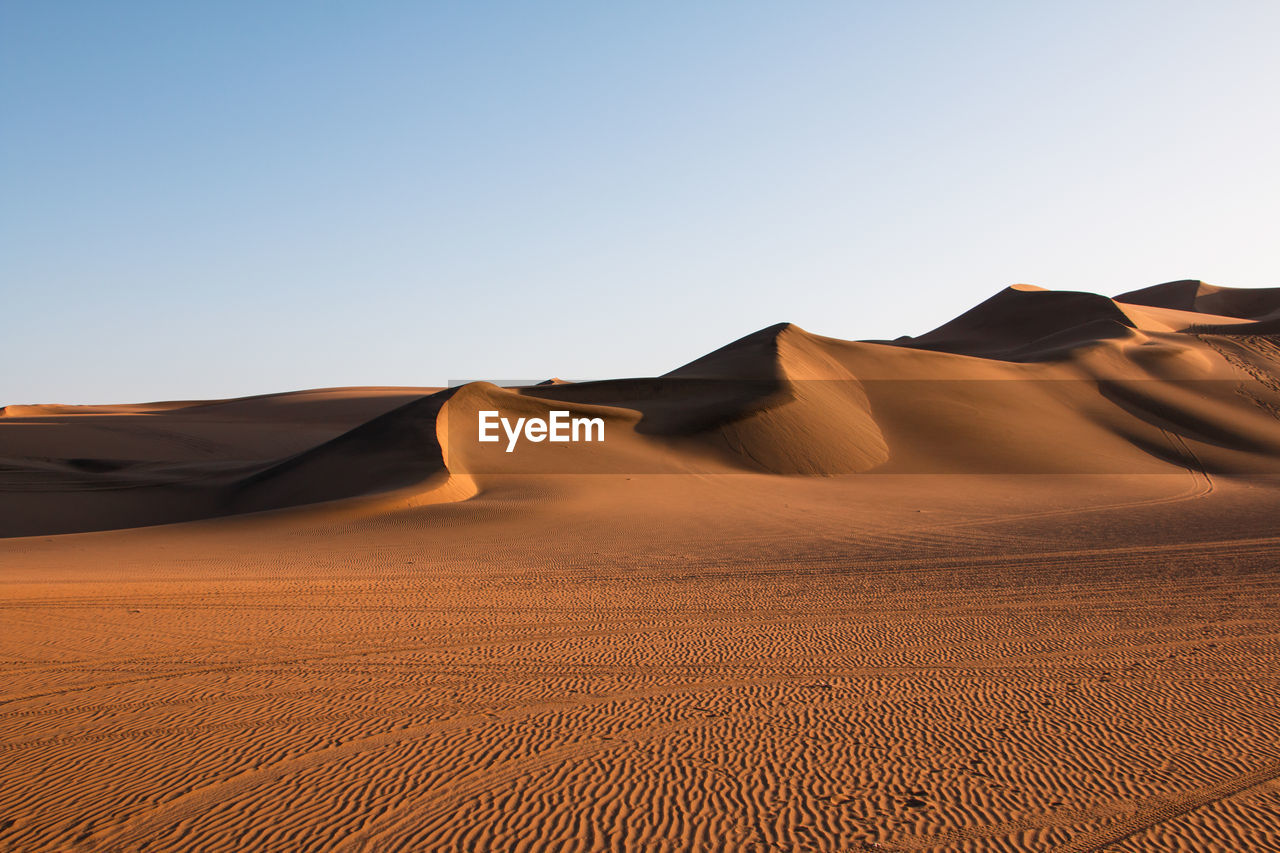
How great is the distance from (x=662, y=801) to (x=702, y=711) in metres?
1.70

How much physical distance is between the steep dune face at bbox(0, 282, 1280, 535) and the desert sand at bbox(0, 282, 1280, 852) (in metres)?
1.78

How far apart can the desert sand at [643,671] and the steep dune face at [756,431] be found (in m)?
A: 1.78

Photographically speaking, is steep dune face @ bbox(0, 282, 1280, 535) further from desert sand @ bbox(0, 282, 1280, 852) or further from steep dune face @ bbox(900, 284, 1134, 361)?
desert sand @ bbox(0, 282, 1280, 852)

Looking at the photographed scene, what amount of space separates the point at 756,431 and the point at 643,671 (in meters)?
27.0

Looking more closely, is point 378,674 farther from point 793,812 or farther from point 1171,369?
point 1171,369

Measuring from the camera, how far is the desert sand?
16.2ft

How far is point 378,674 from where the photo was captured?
7812 mm

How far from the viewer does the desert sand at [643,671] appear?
4932mm

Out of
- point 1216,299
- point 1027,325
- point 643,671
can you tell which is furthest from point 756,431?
point 1216,299

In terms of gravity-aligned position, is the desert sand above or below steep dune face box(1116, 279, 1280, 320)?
below

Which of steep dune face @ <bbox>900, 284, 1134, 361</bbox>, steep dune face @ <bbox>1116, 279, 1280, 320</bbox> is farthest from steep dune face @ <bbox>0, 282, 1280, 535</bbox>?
steep dune face @ <bbox>1116, 279, 1280, 320</bbox>

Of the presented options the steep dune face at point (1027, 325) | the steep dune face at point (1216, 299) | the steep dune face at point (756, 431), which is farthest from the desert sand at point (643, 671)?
the steep dune face at point (1216, 299)

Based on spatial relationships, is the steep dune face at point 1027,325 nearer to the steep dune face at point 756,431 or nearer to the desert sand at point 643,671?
the steep dune face at point 756,431

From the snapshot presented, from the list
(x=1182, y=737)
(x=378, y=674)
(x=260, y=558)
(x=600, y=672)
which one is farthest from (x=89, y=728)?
(x=260, y=558)
